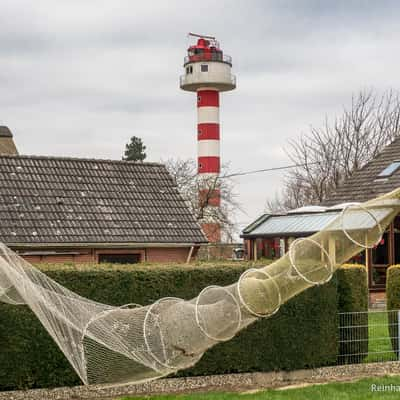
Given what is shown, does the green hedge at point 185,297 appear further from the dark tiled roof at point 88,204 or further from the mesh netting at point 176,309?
the dark tiled roof at point 88,204

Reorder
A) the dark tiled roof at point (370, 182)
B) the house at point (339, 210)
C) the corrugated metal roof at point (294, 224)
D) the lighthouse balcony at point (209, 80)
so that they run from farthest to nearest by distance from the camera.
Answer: the lighthouse balcony at point (209, 80)
the dark tiled roof at point (370, 182)
the house at point (339, 210)
the corrugated metal roof at point (294, 224)

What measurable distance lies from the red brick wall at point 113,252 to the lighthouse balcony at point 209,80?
2772cm

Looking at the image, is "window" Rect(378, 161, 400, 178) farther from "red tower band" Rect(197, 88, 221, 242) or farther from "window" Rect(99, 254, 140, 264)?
"red tower band" Rect(197, 88, 221, 242)

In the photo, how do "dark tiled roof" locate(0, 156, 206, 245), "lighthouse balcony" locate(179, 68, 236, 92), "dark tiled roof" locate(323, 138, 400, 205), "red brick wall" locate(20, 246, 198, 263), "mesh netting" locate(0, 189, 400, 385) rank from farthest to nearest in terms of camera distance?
"lighthouse balcony" locate(179, 68, 236, 92) → "dark tiled roof" locate(323, 138, 400, 205) → "dark tiled roof" locate(0, 156, 206, 245) → "red brick wall" locate(20, 246, 198, 263) → "mesh netting" locate(0, 189, 400, 385)

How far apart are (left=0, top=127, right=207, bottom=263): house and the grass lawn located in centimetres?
749

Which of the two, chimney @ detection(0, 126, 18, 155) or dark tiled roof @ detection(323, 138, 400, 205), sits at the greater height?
chimney @ detection(0, 126, 18, 155)

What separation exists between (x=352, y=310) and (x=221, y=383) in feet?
8.81

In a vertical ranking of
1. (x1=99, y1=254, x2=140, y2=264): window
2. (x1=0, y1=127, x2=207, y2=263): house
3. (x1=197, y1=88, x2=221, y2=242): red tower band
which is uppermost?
(x1=197, y1=88, x2=221, y2=242): red tower band

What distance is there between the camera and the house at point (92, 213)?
18703mm

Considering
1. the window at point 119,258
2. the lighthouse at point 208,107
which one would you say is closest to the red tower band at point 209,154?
the lighthouse at point 208,107

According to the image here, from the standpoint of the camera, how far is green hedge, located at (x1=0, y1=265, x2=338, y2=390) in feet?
38.2

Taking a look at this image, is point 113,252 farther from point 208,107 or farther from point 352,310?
point 208,107

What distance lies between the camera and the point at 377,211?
301 inches

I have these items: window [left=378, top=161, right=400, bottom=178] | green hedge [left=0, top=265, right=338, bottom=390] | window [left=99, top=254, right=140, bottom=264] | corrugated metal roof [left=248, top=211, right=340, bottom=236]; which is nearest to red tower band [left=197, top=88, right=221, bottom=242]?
corrugated metal roof [left=248, top=211, right=340, bottom=236]
